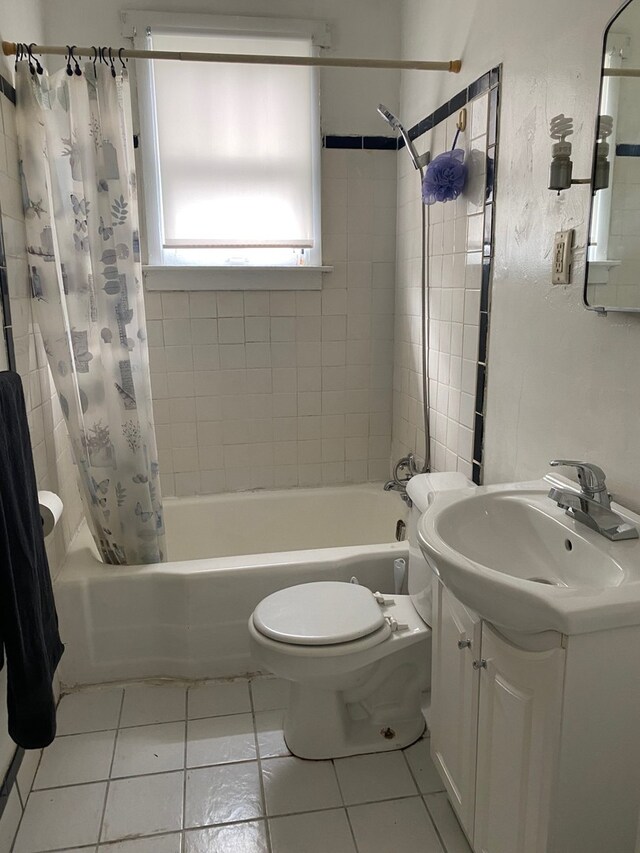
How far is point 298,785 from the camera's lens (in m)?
1.76

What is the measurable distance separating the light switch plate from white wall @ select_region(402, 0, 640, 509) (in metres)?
0.02

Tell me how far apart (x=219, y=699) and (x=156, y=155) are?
2096 mm

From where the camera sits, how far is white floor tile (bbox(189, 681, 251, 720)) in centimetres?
206

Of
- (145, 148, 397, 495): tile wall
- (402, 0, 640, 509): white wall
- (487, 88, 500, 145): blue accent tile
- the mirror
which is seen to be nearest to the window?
(145, 148, 397, 495): tile wall

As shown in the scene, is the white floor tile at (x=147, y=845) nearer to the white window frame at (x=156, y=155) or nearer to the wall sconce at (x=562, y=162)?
the wall sconce at (x=562, y=162)

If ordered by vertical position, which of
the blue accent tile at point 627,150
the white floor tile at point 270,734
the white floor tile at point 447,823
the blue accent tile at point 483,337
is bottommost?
the white floor tile at point 447,823

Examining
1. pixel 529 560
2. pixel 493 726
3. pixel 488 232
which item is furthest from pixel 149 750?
pixel 488 232

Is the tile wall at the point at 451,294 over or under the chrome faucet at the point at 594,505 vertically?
over

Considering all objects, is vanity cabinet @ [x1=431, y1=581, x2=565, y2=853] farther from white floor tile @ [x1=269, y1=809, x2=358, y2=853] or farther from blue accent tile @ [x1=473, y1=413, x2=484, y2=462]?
blue accent tile @ [x1=473, y1=413, x2=484, y2=462]

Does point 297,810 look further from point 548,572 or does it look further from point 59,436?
point 59,436

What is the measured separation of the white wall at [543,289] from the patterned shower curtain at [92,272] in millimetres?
1153

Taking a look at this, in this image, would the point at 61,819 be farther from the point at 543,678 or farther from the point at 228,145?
the point at 228,145

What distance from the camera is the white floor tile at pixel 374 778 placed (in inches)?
67.9

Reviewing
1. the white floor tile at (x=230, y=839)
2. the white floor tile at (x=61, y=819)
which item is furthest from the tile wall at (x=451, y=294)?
the white floor tile at (x=61, y=819)
